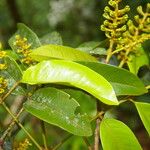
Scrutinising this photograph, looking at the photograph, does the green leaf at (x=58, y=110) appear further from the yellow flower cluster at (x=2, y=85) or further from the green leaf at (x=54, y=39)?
the green leaf at (x=54, y=39)

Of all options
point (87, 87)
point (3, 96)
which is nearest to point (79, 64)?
point (87, 87)

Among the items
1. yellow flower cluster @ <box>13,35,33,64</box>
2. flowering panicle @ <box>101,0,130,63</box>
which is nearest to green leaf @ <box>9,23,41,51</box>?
yellow flower cluster @ <box>13,35,33,64</box>

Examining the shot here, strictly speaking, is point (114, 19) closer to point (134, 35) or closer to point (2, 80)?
point (134, 35)

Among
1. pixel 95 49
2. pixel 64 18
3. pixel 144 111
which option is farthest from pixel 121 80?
pixel 64 18

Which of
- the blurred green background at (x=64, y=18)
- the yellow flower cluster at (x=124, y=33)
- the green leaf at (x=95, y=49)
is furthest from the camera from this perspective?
the blurred green background at (x=64, y=18)

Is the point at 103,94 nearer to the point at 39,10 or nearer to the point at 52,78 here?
the point at 52,78

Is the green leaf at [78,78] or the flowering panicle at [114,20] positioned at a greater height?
the flowering panicle at [114,20]

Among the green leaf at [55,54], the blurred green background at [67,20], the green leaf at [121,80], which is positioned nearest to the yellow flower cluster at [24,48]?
the green leaf at [55,54]

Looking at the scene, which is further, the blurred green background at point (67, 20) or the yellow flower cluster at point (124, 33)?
the blurred green background at point (67, 20)
